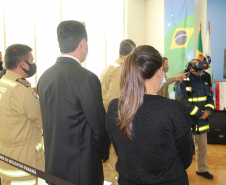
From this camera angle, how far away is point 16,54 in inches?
69.5

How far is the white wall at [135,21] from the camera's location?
637 centimetres

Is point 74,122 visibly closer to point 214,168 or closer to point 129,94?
point 129,94

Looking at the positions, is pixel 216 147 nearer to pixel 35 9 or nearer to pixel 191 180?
pixel 191 180

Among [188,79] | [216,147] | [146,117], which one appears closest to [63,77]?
[146,117]

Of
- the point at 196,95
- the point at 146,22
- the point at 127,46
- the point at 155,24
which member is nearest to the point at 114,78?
the point at 127,46

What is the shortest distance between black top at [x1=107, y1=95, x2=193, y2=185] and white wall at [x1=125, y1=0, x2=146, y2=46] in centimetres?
557

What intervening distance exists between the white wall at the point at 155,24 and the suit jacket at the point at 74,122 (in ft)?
17.6

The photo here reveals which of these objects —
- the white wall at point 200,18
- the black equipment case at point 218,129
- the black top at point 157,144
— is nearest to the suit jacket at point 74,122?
the black top at point 157,144

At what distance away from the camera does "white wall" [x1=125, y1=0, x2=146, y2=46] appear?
6.37 m

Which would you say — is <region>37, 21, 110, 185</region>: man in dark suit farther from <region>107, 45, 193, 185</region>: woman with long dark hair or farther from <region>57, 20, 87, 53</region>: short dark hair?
<region>107, 45, 193, 185</region>: woman with long dark hair

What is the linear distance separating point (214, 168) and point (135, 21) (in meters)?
4.66

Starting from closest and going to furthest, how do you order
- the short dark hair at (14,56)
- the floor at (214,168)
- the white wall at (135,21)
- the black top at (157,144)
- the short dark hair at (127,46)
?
the black top at (157,144)
the short dark hair at (14,56)
the short dark hair at (127,46)
the floor at (214,168)
the white wall at (135,21)

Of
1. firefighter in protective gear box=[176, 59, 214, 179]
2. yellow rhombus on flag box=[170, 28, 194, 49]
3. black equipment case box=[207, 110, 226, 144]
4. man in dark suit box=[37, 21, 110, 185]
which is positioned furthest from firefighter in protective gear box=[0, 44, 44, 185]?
yellow rhombus on flag box=[170, 28, 194, 49]

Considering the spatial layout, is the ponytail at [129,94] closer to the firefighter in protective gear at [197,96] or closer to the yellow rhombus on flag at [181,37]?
the firefighter in protective gear at [197,96]
